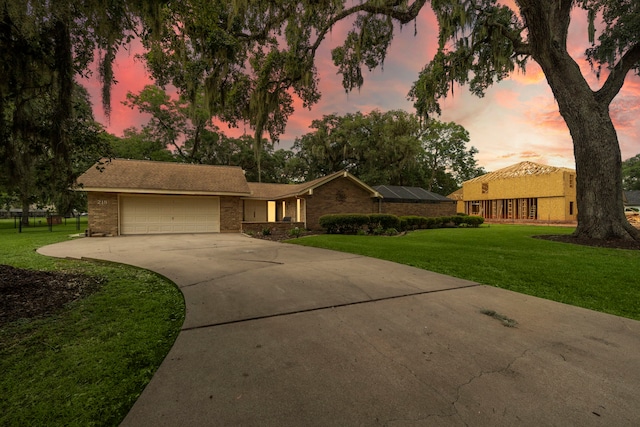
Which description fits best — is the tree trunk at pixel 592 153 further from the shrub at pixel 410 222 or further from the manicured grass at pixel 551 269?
the shrub at pixel 410 222

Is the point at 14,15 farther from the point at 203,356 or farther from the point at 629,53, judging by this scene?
the point at 629,53

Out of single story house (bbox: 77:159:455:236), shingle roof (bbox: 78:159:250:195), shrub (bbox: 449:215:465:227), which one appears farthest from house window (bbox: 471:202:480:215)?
shingle roof (bbox: 78:159:250:195)

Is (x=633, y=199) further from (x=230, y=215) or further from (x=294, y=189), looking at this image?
(x=230, y=215)

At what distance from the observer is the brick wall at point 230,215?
656 inches

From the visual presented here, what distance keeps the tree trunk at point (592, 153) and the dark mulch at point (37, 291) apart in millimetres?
15286

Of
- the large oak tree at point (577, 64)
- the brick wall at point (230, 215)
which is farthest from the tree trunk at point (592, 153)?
the brick wall at point (230, 215)

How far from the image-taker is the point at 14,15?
10.7 feet

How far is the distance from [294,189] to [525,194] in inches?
976

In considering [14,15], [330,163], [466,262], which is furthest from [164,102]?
[466,262]

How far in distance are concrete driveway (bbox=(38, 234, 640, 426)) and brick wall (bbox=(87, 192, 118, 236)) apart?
1418cm

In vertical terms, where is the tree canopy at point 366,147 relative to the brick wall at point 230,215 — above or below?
above

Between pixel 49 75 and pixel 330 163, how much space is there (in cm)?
2891

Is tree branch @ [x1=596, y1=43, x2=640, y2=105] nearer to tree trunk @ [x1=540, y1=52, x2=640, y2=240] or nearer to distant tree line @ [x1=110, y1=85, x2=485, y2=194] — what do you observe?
tree trunk @ [x1=540, y1=52, x2=640, y2=240]

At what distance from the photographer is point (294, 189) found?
20344mm
